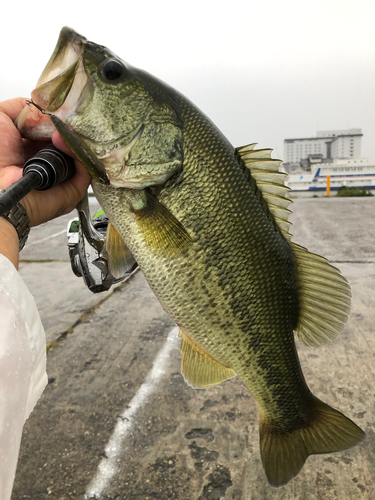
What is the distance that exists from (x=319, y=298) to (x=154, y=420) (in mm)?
1410

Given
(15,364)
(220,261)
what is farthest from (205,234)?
(15,364)

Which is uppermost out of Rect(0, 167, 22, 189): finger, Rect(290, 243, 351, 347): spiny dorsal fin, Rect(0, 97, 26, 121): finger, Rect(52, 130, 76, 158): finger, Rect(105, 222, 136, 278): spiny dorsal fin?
Rect(0, 97, 26, 121): finger

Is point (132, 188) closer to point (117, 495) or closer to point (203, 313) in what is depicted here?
point (203, 313)

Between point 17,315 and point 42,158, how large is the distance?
1.95ft

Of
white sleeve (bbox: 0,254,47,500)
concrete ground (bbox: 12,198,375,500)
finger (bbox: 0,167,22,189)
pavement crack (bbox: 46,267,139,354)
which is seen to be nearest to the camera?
white sleeve (bbox: 0,254,47,500)

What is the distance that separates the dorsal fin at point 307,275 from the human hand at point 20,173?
2.07ft

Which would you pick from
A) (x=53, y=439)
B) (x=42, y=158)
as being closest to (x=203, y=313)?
(x=42, y=158)

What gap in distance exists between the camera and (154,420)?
225 centimetres

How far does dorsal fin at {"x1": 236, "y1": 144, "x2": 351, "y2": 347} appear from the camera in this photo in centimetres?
131

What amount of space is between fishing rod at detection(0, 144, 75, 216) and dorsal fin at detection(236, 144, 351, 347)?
1.99ft

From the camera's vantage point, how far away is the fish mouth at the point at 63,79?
3.54 ft

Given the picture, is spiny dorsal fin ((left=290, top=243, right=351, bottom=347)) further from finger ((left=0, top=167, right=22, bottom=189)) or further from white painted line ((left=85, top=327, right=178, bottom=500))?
white painted line ((left=85, top=327, right=178, bottom=500))

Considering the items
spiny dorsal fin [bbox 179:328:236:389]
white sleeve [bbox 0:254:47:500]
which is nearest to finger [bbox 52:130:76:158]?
white sleeve [bbox 0:254:47:500]

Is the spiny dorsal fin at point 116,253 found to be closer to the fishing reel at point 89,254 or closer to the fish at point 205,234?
the fish at point 205,234
